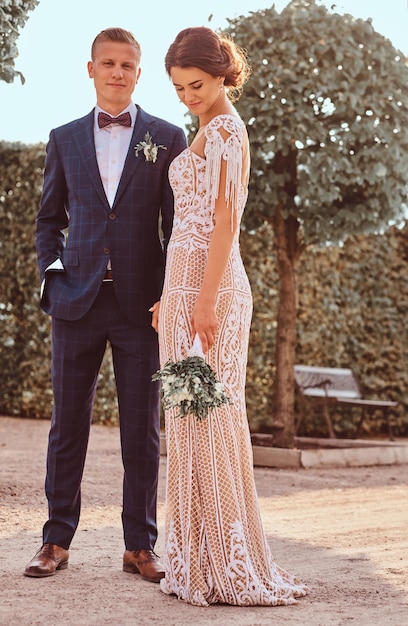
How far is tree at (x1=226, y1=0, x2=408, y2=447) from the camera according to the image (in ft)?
25.4

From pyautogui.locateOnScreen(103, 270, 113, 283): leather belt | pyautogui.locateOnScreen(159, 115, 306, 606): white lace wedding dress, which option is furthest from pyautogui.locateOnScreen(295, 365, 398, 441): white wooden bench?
pyautogui.locateOnScreen(159, 115, 306, 606): white lace wedding dress

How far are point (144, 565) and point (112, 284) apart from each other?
108cm

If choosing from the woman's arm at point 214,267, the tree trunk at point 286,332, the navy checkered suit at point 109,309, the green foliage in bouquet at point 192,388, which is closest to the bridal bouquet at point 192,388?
the green foliage in bouquet at point 192,388

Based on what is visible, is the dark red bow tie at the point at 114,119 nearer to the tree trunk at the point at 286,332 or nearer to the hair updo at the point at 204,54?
the hair updo at the point at 204,54

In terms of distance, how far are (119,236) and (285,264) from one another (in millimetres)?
4888

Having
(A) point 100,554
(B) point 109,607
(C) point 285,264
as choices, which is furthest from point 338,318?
(B) point 109,607

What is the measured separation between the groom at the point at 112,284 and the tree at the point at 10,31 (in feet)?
5.96

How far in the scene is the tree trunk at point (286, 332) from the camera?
8500mm

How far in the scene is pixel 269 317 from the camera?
34.0 feet

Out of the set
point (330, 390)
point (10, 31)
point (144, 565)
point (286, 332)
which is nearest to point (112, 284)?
point (144, 565)

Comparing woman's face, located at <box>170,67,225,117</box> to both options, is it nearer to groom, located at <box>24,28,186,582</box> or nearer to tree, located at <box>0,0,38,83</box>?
groom, located at <box>24,28,186,582</box>

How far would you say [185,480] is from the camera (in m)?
3.51

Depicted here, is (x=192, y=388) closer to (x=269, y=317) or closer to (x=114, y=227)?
(x=114, y=227)

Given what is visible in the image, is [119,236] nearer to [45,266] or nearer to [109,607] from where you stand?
[45,266]
